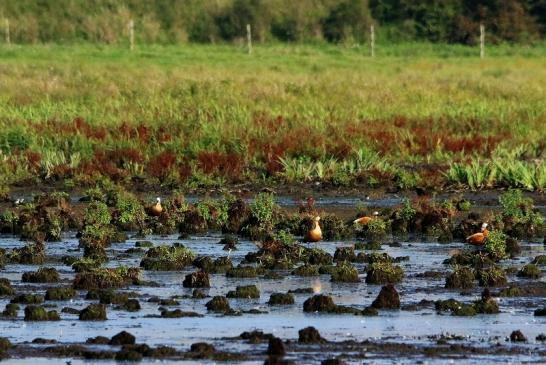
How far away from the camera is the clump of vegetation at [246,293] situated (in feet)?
45.6

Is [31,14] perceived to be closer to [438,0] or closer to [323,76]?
[438,0]

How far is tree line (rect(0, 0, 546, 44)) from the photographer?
54719 mm

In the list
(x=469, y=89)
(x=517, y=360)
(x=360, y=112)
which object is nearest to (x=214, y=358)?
(x=517, y=360)

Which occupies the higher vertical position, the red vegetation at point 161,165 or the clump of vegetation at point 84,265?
the clump of vegetation at point 84,265

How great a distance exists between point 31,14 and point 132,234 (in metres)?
37.2

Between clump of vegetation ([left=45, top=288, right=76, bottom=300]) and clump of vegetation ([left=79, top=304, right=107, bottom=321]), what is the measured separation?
105cm

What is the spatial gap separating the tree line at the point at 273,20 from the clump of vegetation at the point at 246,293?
40.4m

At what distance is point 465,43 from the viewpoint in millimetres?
55094

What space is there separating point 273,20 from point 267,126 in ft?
101

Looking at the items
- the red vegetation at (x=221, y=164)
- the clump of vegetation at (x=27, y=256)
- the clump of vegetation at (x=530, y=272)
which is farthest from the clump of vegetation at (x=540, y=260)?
the red vegetation at (x=221, y=164)

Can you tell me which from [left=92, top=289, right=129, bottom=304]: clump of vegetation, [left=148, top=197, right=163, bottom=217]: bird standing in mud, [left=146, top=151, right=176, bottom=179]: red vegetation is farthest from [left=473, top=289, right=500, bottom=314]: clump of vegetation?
[left=146, top=151, right=176, bottom=179]: red vegetation

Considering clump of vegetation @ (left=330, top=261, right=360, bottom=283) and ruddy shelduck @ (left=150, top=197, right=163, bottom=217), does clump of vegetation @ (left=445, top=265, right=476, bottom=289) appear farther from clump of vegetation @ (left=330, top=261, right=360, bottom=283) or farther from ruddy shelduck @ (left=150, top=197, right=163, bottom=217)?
ruddy shelduck @ (left=150, top=197, right=163, bottom=217)

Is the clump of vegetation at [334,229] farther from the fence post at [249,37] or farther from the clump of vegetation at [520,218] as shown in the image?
the fence post at [249,37]

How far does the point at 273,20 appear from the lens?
57625 mm
